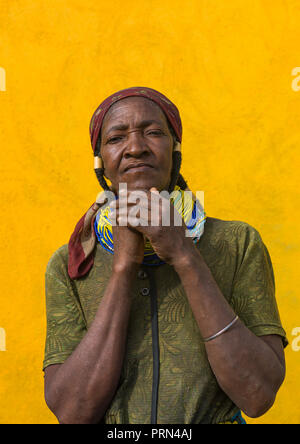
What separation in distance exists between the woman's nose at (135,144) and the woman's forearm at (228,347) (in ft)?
1.33

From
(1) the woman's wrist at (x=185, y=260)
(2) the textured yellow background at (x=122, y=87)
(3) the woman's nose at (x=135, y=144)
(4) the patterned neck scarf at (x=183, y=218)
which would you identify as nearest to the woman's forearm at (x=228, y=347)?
(1) the woman's wrist at (x=185, y=260)

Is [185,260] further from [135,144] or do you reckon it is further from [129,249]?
[135,144]

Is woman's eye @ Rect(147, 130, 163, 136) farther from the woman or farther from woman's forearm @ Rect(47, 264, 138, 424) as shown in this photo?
woman's forearm @ Rect(47, 264, 138, 424)

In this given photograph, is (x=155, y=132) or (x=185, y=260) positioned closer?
(x=185, y=260)

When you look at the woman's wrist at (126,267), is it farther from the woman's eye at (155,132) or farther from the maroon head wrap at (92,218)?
the woman's eye at (155,132)

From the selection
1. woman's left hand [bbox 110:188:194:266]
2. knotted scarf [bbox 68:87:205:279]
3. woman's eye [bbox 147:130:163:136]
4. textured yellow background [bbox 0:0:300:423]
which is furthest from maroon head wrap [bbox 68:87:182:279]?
textured yellow background [bbox 0:0:300:423]

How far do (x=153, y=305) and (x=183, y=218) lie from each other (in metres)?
0.35

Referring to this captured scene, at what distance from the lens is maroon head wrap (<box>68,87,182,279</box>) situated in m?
2.29

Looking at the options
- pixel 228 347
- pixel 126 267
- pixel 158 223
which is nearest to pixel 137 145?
pixel 158 223

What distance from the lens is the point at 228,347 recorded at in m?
1.96

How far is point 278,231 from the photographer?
11.8 feet

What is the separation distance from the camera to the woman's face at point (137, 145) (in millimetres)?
2154
